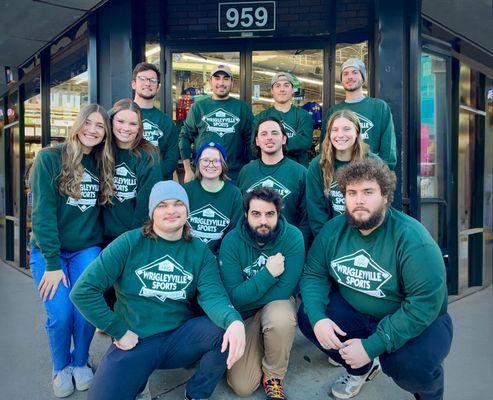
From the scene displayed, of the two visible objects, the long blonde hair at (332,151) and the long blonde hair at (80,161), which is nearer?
the long blonde hair at (80,161)

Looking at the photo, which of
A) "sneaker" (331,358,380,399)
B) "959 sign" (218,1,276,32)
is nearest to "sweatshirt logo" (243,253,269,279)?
"sneaker" (331,358,380,399)

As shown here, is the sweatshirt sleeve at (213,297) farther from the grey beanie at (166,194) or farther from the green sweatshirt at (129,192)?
the green sweatshirt at (129,192)

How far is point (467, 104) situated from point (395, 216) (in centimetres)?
467

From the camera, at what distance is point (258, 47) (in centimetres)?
562

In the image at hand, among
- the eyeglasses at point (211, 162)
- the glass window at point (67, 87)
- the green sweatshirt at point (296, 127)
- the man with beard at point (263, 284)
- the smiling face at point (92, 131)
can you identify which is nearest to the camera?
the man with beard at point (263, 284)

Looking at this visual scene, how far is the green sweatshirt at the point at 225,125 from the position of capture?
453 cm

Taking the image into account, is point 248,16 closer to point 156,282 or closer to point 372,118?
point 372,118

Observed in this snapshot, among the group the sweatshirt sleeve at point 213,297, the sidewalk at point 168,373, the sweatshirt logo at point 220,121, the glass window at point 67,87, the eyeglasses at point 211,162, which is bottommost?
the sidewalk at point 168,373

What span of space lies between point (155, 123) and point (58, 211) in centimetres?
145

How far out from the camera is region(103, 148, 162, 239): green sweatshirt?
10.8 feet

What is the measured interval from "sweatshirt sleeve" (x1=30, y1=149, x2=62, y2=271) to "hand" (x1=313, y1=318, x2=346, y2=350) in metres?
1.63

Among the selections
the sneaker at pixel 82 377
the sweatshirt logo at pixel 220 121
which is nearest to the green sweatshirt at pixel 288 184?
the sweatshirt logo at pixel 220 121

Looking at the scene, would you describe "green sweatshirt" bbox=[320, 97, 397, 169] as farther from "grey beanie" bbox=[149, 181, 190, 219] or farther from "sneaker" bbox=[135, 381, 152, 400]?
"sneaker" bbox=[135, 381, 152, 400]

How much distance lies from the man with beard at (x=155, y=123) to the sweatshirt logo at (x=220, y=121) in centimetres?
36
